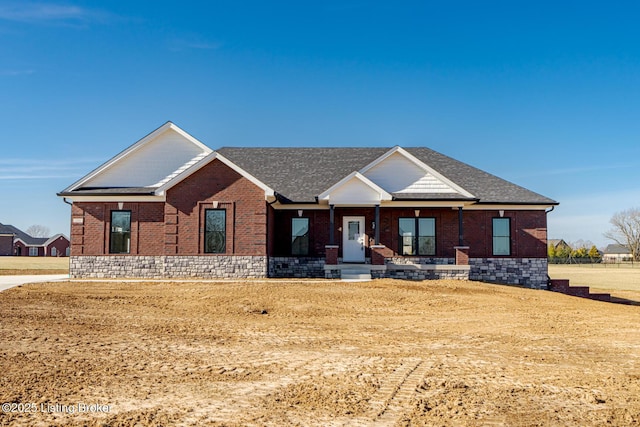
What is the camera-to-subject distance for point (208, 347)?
9695mm

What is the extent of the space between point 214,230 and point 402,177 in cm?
905

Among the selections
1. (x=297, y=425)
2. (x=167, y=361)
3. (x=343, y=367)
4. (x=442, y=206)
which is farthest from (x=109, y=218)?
(x=297, y=425)

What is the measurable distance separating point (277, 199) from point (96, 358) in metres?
15.6

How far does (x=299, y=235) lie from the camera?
2528 centimetres

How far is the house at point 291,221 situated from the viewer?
2264 cm

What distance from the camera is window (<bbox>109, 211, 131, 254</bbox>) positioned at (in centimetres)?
2366

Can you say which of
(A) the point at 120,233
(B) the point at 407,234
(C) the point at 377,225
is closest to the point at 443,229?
(B) the point at 407,234

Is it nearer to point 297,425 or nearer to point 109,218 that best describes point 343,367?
point 297,425

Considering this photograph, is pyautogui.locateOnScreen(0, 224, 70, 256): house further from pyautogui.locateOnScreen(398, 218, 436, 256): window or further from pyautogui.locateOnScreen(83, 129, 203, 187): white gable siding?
pyautogui.locateOnScreen(398, 218, 436, 256): window

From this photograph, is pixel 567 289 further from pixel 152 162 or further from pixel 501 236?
pixel 152 162

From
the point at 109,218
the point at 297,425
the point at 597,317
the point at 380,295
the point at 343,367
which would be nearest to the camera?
the point at 297,425

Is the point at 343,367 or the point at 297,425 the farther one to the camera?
the point at 343,367


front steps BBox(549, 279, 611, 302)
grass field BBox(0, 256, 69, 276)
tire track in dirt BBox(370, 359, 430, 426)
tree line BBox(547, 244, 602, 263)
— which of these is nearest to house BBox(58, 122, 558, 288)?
front steps BBox(549, 279, 611, 302)

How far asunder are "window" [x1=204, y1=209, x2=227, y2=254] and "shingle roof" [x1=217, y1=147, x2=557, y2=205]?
11.7 feet
